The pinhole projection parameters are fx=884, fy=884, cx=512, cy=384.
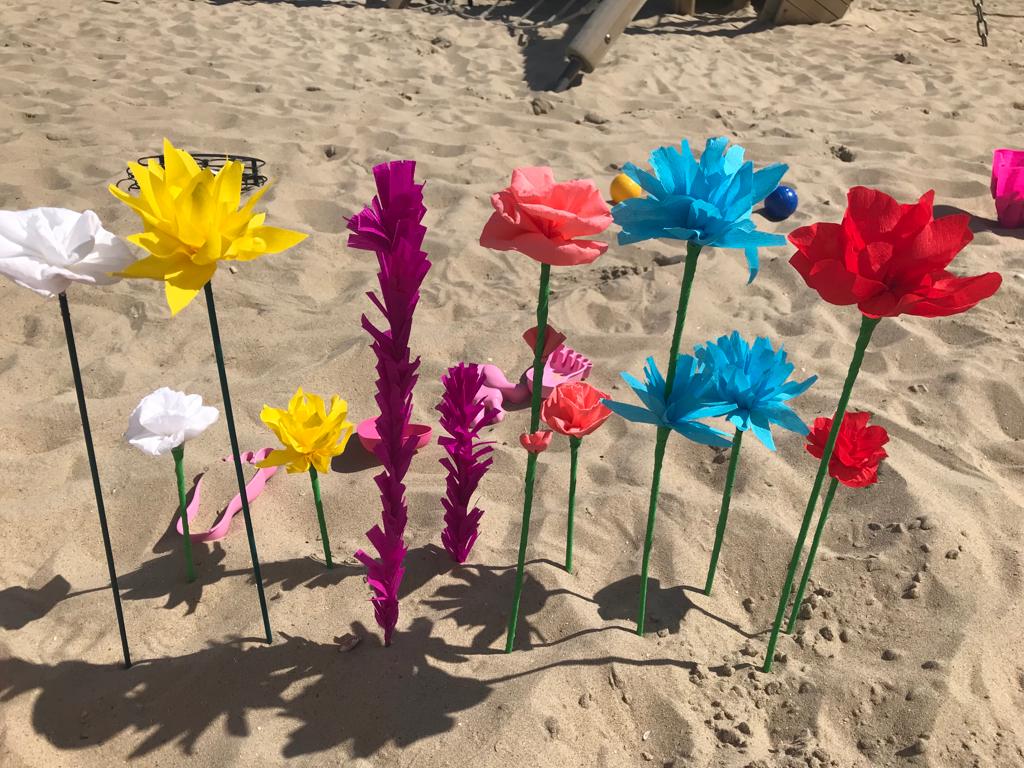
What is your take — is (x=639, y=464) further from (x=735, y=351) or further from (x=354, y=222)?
(x=354, y=222)

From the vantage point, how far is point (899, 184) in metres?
4.14

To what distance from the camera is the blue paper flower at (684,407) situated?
1.52 meters

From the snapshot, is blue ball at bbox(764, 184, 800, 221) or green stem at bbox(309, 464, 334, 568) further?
blue ball at bbox(764, 184, 800, 221)

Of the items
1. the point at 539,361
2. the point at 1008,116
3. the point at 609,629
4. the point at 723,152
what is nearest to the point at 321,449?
the point at 539,361

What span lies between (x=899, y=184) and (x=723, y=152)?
3147 mm

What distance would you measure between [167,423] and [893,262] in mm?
1378

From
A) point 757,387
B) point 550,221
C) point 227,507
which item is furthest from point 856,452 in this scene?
point 227,507

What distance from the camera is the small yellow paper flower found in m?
1.81

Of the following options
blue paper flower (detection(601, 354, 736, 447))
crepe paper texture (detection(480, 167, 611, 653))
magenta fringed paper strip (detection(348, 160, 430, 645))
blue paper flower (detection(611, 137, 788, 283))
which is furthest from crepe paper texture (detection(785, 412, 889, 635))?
magenta fringed paper strip (detection(348, 160, 430, 645))

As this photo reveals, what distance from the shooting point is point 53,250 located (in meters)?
1.36

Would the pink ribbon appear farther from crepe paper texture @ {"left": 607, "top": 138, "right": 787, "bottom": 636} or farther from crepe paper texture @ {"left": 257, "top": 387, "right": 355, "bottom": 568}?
crepe paper texture @ {"left": 607, "top": 138, "right": 787, "bottom": 636}

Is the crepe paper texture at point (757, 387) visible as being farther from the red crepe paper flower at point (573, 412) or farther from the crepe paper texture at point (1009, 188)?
the crepe paper texture at point (1009, 188)

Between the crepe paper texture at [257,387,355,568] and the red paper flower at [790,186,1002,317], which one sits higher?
the red paper flower at [790,186,1002,317]

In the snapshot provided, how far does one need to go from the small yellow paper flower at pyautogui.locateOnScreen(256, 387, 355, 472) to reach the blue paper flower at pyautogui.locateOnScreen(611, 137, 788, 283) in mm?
784
